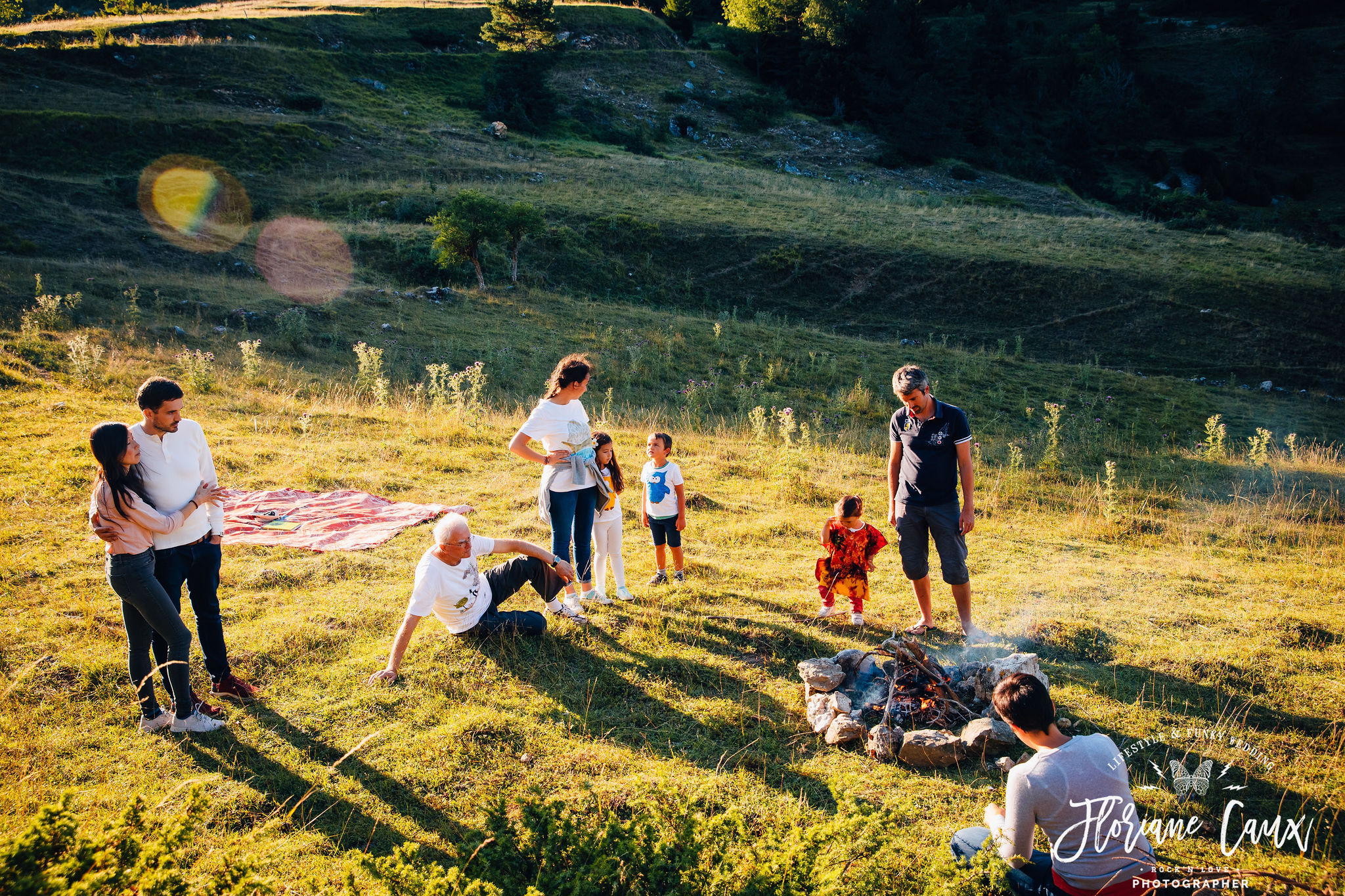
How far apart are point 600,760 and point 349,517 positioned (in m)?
5.00

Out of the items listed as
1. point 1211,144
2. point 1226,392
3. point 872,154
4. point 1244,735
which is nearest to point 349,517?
point 1244,735

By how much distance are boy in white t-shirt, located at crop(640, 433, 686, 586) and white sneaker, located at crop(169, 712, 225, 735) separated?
3358mm

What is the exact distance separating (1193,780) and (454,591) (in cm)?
439

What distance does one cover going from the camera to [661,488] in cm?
611

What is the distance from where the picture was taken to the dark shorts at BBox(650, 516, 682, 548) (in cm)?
627

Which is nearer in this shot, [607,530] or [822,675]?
[822,675]

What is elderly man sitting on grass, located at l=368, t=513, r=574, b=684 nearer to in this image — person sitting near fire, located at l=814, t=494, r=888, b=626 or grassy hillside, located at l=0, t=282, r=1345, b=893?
grassy hillside, located at l=0, t=282, r=1345, b=893

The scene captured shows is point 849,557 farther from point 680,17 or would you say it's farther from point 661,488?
point 680,17

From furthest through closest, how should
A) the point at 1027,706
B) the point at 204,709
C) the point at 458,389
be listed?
the point at 458,389 → the point at 204,709 → the point at 1027,706

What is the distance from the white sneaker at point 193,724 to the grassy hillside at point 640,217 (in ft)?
48.5

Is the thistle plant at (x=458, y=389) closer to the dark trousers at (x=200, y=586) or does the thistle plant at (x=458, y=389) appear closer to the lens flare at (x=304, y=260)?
the lens flare at (x=304, y=260)

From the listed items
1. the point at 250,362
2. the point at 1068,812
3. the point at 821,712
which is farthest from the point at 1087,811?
the point at 250,362

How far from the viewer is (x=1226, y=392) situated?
17.6 m

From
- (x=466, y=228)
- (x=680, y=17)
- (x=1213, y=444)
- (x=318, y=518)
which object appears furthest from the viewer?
(x=680, y=17)
